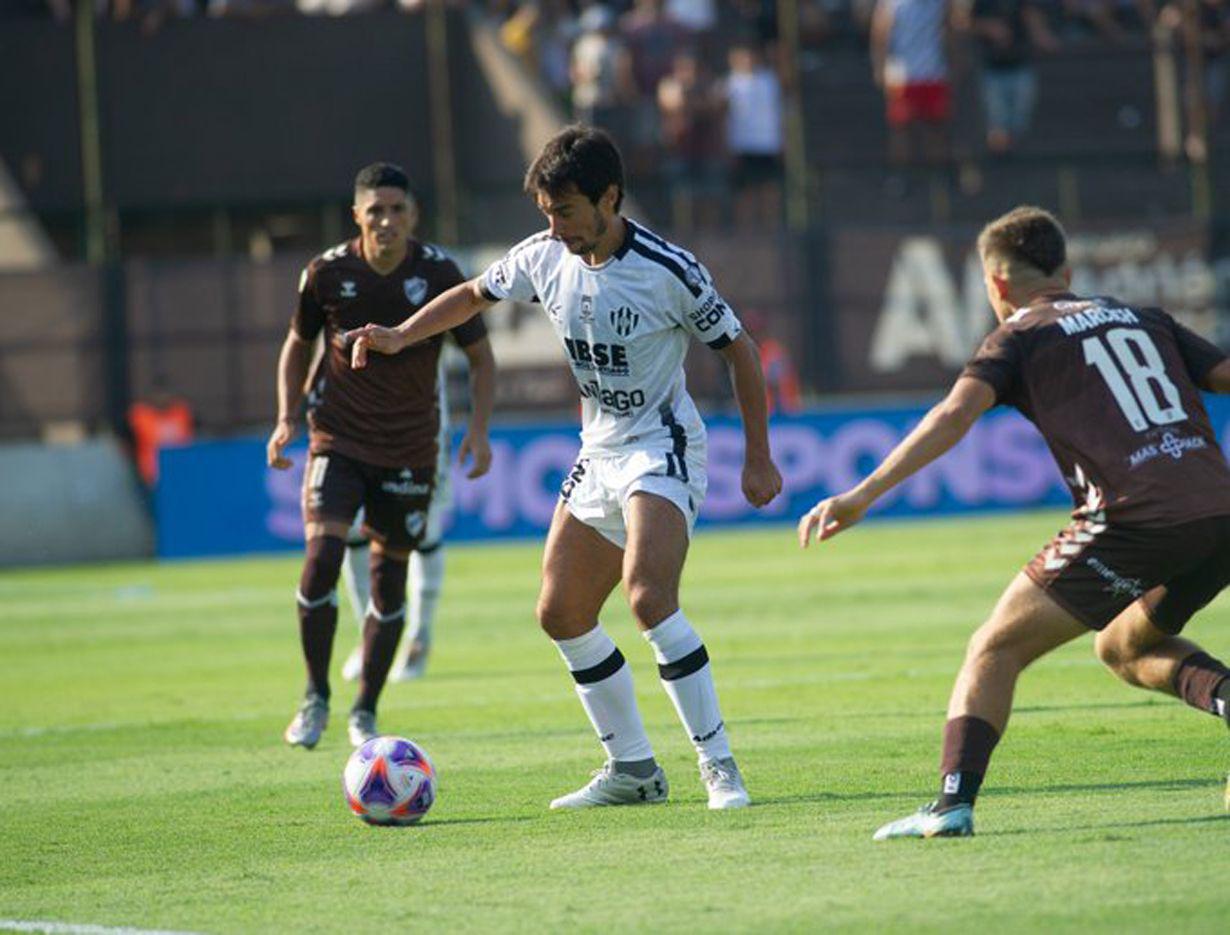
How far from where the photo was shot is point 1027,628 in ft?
22.0

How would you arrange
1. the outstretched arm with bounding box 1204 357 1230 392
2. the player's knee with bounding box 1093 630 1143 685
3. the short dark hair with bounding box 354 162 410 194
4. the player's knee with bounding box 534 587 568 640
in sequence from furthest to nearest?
1. the short dark hair with bounding box 354 162 410 194
2. the player's knee with bounding box 534 587 568 640
3. the player's knee with bounding box 1093 630 1143 685
4. the outstretched arm with bounding box 1204 357 1230 392

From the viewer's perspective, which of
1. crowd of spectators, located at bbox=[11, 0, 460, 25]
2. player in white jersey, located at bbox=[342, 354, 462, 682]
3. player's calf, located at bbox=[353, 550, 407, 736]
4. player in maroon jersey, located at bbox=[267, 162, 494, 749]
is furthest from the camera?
crowd of spectators, located at bbox=[11, 0, 460, 25]

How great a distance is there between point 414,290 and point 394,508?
3.24ft

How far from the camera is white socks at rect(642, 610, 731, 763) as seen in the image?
7.79 m

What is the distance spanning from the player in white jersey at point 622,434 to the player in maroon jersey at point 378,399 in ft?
7.17

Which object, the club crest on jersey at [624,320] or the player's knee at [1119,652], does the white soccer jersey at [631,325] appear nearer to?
Result: the club crest on jersey at [624,320]

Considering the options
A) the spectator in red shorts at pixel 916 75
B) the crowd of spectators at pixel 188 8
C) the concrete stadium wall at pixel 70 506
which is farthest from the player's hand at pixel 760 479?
the crowd of spectators at pixel 188 8

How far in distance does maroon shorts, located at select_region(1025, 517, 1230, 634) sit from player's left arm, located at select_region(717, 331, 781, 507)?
1.30 metres

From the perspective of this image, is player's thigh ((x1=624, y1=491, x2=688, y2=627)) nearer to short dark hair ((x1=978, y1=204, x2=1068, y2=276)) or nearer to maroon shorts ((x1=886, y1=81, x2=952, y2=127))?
short dark hair ((x1=978, y1=204, x2=1068, y2=276))

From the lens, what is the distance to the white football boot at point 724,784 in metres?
7.75

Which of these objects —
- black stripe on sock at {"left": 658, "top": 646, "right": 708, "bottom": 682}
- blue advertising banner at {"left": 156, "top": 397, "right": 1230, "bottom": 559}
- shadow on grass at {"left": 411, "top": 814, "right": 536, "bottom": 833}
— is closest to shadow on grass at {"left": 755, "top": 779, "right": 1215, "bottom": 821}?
black stripe on sock at {"left": 658, "top": 646, "right": 708, "bottom": 682}

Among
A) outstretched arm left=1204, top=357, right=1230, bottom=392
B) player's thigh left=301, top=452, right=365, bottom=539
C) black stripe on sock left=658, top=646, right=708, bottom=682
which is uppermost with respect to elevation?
outstretched arm left=1204, top=357, right=1230, bottom=392

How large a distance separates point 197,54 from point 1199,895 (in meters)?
23.9

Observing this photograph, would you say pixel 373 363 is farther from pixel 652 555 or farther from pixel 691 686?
pixel 691 686
